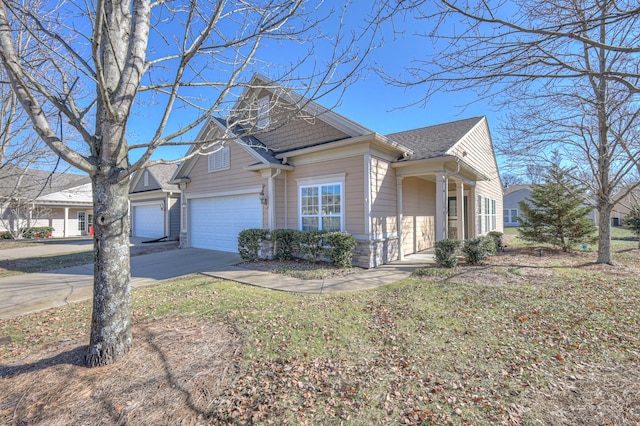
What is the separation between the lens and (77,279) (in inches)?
317

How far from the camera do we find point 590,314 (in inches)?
187

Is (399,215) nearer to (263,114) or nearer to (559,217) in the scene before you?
(263,114)

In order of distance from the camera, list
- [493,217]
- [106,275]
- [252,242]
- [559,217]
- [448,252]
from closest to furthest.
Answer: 1. [106,275]
2. [448,252]
3. [252,242]
4. [559,217]
5. [493,217]

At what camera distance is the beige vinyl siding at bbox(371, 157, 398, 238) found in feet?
29.0

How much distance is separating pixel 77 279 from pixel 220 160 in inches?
253

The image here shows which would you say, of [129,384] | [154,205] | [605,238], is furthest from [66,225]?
[605,238]

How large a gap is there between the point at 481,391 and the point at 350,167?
692 centimetres

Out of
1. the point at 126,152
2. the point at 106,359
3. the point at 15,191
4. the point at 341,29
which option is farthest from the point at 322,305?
the point at 15,191

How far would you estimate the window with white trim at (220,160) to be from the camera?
12055mm

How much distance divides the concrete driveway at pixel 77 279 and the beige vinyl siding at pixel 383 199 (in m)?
4.99

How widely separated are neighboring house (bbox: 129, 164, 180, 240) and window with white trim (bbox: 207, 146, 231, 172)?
17.8 feet

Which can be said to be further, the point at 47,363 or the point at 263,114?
the point at 263,114

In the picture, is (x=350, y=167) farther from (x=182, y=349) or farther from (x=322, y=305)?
(x=182, y=349)

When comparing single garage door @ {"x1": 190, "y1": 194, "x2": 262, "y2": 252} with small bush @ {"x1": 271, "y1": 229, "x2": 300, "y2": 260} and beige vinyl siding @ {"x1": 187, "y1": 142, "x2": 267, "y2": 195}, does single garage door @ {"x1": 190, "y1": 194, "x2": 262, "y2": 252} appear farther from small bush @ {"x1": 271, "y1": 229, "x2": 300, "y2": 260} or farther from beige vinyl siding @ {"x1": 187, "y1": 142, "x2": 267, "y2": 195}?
small bush @ {"x1": 271, "y1": 229, "x2": 300, "y2": 260}
